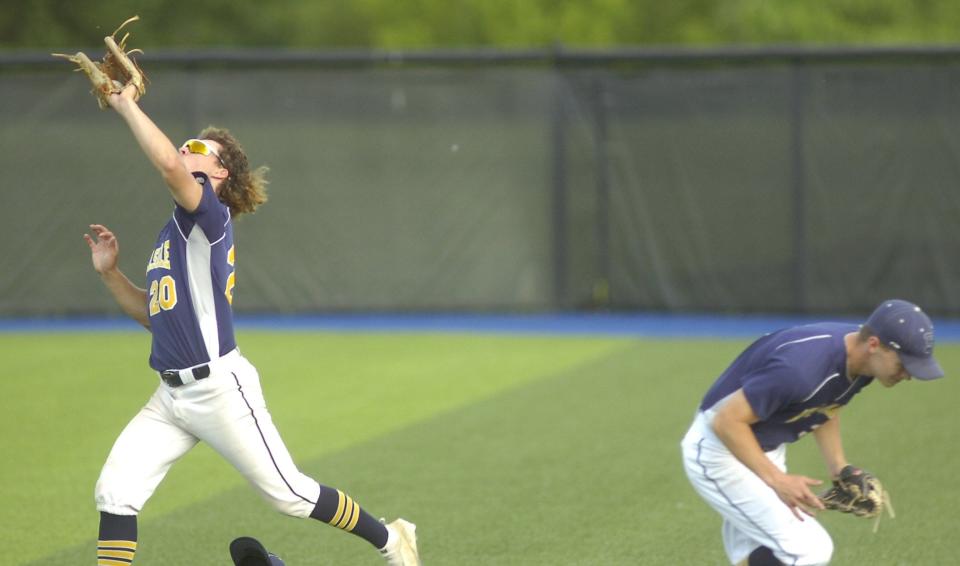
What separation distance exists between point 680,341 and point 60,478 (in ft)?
24.4

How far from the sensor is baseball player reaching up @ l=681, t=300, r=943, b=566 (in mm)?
4637

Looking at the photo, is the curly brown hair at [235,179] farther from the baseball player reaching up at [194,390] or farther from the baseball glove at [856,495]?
the baseball glove at [856,495]

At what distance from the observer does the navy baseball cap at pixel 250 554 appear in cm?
562

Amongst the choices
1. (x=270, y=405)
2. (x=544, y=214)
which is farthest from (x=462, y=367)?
(x=544, y=214)

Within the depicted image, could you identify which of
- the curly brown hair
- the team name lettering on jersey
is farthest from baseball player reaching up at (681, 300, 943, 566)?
the team name lettering on jersey

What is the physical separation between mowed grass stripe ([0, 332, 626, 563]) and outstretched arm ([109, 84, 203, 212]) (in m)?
2.36

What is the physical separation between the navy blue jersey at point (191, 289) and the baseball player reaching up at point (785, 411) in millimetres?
1897

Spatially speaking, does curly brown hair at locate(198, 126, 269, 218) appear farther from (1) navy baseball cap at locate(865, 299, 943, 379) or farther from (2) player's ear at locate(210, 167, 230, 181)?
(1) navy baseball cap at locate(865, 299, 943, 379)

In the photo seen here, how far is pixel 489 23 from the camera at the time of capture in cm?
3177

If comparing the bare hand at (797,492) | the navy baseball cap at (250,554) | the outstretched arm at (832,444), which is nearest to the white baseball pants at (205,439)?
the navy baseball cap at (250,554)

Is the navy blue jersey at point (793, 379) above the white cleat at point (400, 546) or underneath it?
above

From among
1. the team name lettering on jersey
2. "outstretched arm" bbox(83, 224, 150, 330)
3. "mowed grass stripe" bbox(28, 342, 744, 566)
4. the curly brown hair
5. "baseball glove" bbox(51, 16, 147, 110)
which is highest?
"baseball glove" bbox(51, 16, 147, 110)

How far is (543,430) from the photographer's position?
945 centimetres

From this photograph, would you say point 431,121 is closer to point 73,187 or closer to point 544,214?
point 544,214
